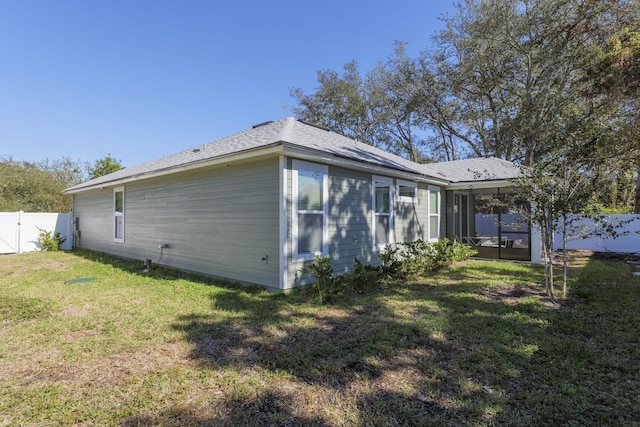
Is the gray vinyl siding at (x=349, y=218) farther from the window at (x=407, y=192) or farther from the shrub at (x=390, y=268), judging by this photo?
the window at (x=407, y=192)

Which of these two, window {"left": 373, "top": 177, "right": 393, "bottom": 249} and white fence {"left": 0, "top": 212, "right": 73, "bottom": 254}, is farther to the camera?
white fence {"left": 0, "top": 212, "right": 73, "bottom": 254}

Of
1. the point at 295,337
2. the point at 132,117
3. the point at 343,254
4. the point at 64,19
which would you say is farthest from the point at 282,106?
the point at 295,337

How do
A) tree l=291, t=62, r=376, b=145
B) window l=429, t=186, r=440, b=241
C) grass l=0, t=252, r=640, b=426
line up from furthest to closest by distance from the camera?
1. tree l=291, t=62, r=376, b=145
2. window l=429, t=186, r=440, b=241
3. grass l=0, t=252, r=640, b=426

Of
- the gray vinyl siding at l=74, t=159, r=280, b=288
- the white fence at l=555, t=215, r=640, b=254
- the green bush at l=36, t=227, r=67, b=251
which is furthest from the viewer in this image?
the green bush at l=36, t=227, r=67, b=251

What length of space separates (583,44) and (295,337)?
1765cm

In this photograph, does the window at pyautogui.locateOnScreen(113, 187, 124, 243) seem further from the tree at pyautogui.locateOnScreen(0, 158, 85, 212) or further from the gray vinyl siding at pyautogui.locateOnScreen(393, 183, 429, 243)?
the tree at pyautogui.locateOnScreen(0, 158, 85, 212)

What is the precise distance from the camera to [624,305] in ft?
17.0

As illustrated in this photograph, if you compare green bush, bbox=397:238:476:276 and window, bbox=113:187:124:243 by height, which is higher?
window, bbox=113:187:124:243

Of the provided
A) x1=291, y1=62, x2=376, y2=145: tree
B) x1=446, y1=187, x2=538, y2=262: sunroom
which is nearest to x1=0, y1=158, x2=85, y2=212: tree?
x1=291, y1=62, x2=376, y2=145: tree

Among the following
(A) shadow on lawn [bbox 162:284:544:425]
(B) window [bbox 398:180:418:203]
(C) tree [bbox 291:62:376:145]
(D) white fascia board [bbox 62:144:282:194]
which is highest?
(C) tree [bbox 291:62:376:145]

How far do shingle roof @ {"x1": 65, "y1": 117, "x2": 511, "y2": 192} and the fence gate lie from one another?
2.61 meters

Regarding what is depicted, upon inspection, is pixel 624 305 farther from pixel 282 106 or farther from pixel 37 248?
pixel 282 106

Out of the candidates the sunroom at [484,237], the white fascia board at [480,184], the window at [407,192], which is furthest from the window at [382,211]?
the sunroom at [484,237]

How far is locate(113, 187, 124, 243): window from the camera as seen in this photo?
1106 centimetres
